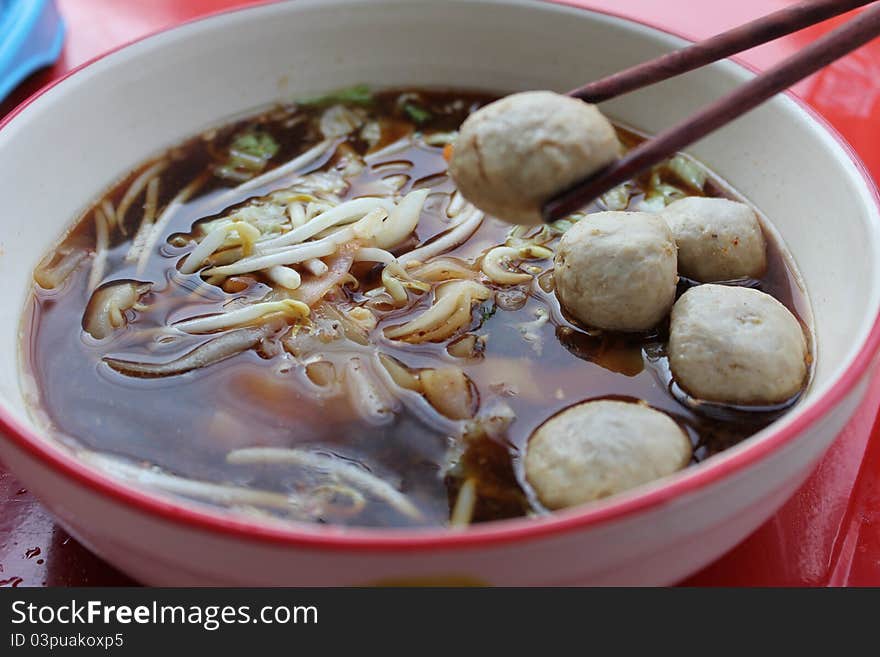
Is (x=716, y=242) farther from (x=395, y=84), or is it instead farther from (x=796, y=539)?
(x=395, y=84)

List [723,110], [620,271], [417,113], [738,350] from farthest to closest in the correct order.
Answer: [417,113]
[620,271]
[738,350]
[723,110]

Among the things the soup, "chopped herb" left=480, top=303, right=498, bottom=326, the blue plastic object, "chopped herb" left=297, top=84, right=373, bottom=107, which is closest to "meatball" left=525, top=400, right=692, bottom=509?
the soup

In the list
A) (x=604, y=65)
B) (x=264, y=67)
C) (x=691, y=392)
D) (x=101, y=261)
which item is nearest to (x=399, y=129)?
(x=264, y=67)

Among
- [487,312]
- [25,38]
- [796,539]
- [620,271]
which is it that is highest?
[25,38]

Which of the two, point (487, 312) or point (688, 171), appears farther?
point (688, 171)

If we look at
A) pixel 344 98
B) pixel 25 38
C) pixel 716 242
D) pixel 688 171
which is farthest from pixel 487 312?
pixel 25 38

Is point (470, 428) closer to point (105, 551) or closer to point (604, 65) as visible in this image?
point (105, 551)

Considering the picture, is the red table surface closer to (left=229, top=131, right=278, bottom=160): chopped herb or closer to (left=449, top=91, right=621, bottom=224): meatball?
(left=449, top=91, right=621, bottom=224): meatball
